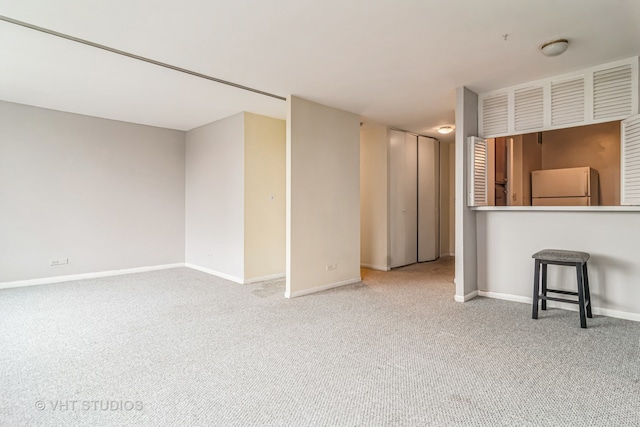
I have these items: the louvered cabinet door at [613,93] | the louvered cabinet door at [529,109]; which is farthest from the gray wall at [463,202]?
the louvered cabinet door at [613,93]

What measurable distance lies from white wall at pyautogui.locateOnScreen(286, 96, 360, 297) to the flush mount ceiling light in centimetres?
248

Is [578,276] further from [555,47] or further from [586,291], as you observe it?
[555,47]

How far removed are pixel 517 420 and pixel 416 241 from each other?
479 centimetres

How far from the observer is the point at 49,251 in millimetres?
4770

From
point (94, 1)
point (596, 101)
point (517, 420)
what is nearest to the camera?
point (517, 420)

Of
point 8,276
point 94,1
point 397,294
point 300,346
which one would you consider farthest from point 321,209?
point 8,276

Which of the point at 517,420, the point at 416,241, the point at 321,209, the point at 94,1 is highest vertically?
the point at 94,1

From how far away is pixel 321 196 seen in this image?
14.6 ft

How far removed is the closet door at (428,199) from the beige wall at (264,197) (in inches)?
110

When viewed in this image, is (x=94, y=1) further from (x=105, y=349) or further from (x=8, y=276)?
(x=8, y=276)

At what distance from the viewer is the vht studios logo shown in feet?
5.97

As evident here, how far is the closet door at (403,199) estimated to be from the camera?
19.1 feet

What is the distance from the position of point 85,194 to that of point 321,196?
365 centimetres

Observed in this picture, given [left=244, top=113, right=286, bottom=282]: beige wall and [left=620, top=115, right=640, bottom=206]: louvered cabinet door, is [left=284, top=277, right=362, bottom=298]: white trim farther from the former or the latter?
[left=620, top=115, right=640, bottom=206]: louvered cabinet door
